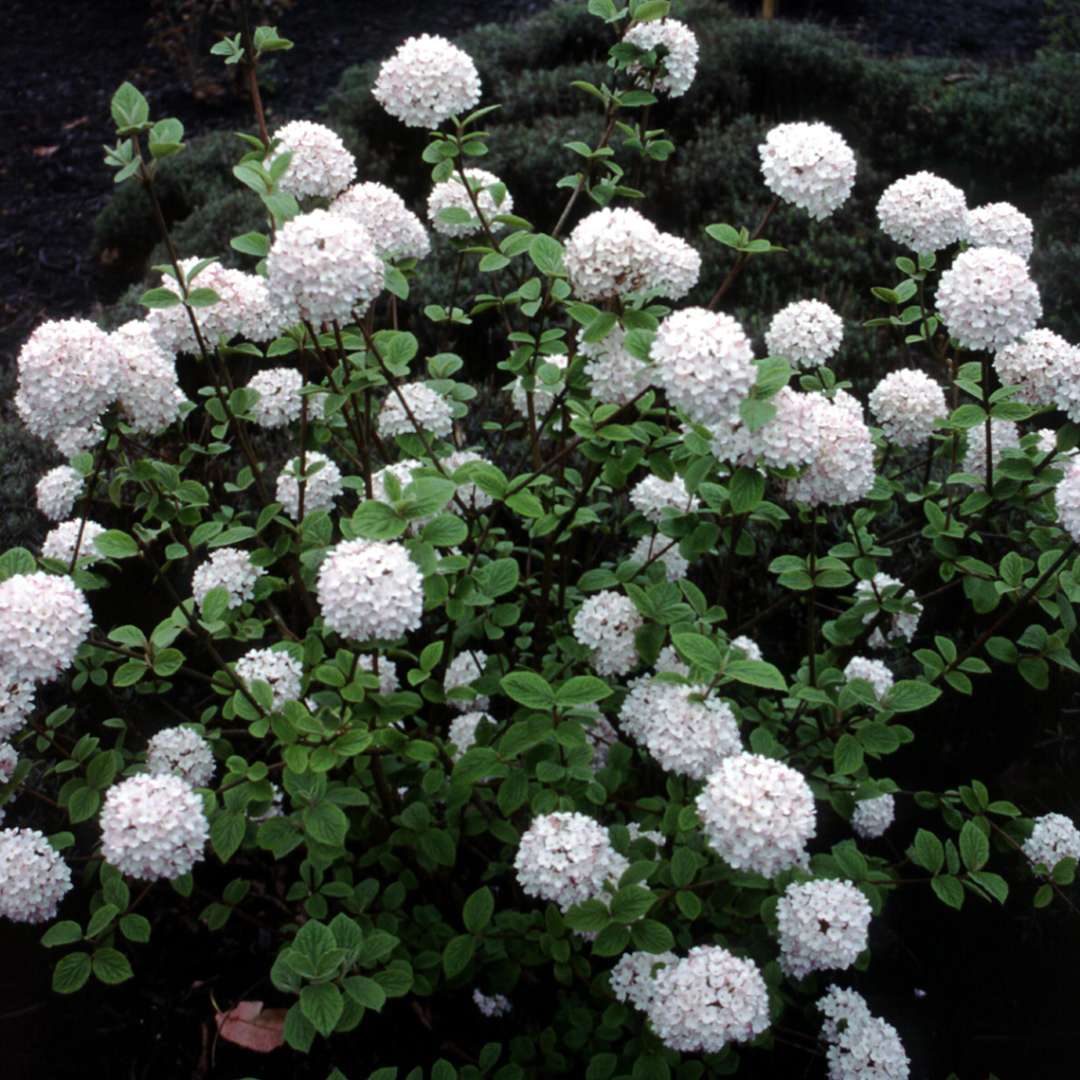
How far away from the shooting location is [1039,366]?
2.73 meters

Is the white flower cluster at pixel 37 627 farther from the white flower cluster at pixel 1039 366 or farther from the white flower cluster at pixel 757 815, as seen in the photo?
the white flower cluster at pixel 1039 366

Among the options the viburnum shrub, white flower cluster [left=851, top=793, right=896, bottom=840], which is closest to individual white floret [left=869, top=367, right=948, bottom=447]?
the viburnum shrub

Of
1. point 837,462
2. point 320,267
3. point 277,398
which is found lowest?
point 277,398

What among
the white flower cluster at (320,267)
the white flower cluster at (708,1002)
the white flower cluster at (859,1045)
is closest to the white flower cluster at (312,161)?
the white flower cluster at (320,267)

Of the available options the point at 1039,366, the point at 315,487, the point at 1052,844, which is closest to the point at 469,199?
the point at 315,487

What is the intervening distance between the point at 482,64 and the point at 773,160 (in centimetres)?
687

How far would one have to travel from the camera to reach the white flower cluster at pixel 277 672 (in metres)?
A: 2.69

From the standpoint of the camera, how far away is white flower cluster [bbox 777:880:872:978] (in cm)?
232

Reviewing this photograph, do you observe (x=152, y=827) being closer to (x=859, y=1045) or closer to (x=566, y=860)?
(x=566, y=860)

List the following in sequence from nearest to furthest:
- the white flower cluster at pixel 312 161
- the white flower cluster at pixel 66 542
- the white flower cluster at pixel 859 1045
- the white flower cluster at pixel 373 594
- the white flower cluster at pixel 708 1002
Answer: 1. the white flower cluster at pixel 373 594
2. the white flower cluster at pixel 708 1002
3. the white flower cluster at pixel 859 1045
4. the white flower cluster at pixel 312 161
5. the white flower cluster at pixel 66 542

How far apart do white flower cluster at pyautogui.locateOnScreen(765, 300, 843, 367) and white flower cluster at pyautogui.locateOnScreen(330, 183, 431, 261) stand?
1.02m

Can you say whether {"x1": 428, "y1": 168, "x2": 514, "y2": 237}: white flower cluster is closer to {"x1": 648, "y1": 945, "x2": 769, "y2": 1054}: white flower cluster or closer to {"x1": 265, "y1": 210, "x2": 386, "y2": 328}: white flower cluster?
{"x1": 265, "y1": 210, "x2": 386, "y2": 328}: white flower cluster

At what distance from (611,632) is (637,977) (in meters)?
0.77

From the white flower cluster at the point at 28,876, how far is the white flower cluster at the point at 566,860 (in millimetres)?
1079
